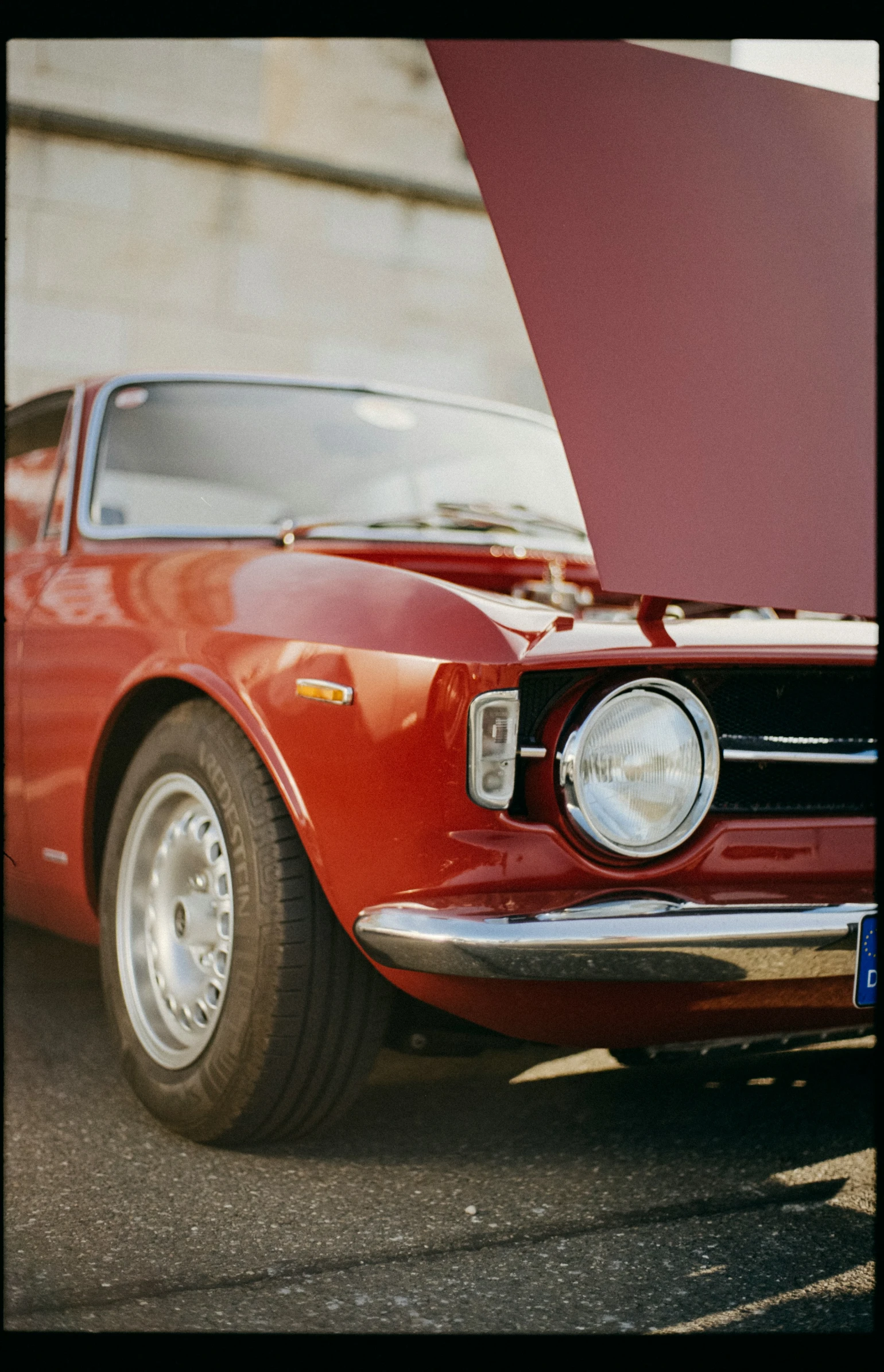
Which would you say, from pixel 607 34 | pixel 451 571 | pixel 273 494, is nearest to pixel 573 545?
pixel 451 571

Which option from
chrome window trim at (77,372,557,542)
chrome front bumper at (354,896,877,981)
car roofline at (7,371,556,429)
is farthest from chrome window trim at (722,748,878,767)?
car roofline at (7,371,556,429)

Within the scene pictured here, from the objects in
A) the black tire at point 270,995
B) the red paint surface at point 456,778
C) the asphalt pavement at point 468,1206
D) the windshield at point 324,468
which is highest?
the windshield at point 324,468

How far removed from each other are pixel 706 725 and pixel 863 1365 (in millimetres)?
910

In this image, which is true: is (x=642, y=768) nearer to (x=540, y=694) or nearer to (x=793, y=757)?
(x=540, y=694)

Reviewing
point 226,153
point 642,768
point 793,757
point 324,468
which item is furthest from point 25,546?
point 226,153

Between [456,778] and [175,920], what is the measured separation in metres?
0.82

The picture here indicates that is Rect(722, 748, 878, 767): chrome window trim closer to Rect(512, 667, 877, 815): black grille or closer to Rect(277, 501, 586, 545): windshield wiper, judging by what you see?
Rect(512, 667, 877, 815): black grille

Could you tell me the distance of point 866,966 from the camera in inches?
80.1

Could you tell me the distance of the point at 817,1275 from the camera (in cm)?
195

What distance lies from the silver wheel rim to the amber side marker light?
1.10ft

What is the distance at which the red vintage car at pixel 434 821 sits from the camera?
1993 millimetres

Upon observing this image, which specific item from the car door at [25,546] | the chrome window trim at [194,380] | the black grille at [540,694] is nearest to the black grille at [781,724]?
the black grille at [540,694]

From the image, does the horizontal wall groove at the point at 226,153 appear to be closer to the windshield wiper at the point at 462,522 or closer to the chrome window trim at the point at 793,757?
the windshield wiper at the point at 462,522

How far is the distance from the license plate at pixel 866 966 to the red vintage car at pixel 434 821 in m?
0.01
